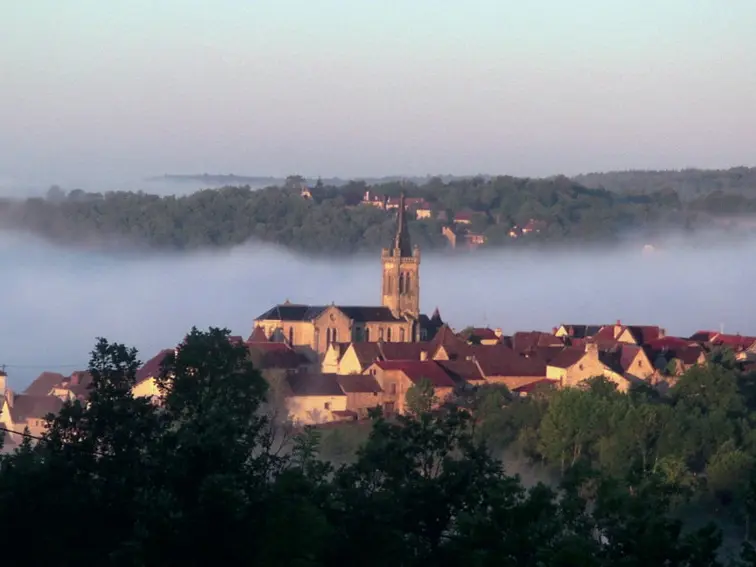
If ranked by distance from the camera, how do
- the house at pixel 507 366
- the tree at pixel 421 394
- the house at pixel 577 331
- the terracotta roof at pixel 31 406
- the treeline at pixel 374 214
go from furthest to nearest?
1. the treeline at pixel 374 214
2. the house at pixel 577 331
3. the house at pixel 507 366
4. the terracotta roof at pixel 31 406
5. the tree at pixel 421 394

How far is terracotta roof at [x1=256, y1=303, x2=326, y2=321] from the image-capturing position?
2030 inches

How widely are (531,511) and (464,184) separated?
96480mm

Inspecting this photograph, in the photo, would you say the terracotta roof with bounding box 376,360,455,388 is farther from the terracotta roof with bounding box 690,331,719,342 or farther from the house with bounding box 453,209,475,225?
the house with bounding box 453,209,475,225

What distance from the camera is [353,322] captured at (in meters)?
51.7

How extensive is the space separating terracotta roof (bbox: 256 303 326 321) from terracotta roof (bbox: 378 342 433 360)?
16.2 feet

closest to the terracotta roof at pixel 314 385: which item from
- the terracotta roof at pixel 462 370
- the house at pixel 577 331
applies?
the terracotta roof at pixel 462 370

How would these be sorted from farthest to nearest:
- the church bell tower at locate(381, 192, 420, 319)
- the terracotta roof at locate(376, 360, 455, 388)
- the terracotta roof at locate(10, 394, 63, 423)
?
the church bell tower at locate(381, 192, 420, 319)
the terracotta roof at locate(376, 360, 455, 388)
the terracotta roof at locate(10, 394, 63, 423)

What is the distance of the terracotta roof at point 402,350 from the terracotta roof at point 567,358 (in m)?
3.86

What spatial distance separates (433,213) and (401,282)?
4153 centimetres

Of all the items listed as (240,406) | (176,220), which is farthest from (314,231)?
(240,406)

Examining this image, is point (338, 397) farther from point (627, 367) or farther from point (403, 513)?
point (403, 513)

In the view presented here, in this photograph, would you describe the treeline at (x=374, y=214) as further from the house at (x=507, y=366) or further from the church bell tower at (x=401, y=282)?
the house at (x=507, y=366)

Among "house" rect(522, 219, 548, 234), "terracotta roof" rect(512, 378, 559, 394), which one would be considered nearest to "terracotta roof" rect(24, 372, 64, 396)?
"terracotta roof" rect(512, 378, 559, 394)

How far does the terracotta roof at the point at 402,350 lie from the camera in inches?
1793
